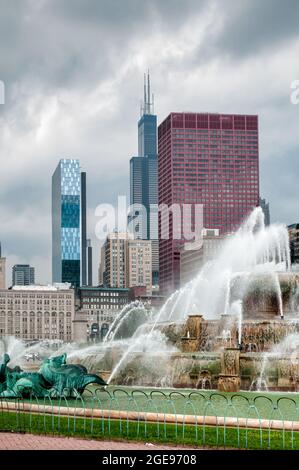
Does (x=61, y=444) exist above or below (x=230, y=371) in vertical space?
above

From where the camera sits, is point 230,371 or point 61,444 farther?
point 230,371

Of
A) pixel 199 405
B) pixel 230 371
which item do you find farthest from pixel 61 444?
pixel 230 371

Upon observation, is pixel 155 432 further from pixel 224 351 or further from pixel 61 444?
pixel 224 351

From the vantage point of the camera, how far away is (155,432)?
2069 cm

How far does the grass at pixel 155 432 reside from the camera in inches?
747

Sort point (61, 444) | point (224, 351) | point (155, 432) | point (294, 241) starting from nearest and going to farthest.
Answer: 1. point (61, 444)
2. point (155, 432)
3. point (224, 351)
4. point (294, 241)

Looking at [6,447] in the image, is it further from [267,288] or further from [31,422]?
[267,288]

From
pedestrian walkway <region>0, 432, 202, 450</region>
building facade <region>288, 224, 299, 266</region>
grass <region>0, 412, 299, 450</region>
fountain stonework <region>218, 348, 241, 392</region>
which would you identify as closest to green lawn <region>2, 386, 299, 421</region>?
grass <region>0, 412, 299, 450</region>

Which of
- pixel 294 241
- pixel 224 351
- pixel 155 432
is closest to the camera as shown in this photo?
pixel 155 432

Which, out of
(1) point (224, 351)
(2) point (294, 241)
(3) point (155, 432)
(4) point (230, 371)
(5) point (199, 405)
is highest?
(2) point (294, 241)

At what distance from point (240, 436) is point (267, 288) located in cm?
3398
